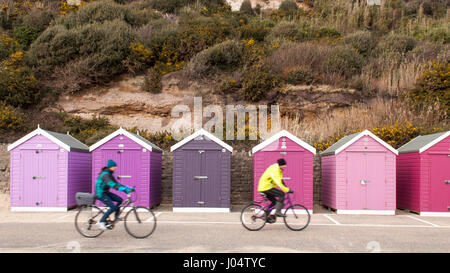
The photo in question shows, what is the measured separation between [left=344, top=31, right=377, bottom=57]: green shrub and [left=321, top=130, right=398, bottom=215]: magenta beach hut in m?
13.2

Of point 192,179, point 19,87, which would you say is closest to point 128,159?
point 192,179

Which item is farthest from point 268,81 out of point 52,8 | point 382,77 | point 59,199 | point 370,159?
point 52,8

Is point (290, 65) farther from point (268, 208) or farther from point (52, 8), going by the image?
point (52, 8)

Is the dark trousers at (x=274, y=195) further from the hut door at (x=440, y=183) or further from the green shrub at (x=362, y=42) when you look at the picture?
the green shrub at (x=362, y=42)

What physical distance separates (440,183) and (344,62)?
418 inches

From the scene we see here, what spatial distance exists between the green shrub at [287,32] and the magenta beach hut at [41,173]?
1645 centimetres

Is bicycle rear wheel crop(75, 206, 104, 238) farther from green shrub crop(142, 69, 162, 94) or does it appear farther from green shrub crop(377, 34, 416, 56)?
green shrub crop(377, 34, 416, 56)

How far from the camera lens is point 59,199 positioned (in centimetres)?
1290

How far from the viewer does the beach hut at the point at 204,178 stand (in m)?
12.8

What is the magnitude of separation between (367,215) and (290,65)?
11.0 meters

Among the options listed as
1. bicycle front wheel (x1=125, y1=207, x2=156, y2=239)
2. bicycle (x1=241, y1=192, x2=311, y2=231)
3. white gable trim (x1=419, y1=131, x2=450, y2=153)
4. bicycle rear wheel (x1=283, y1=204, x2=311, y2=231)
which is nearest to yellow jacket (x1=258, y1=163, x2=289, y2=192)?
bicycle (x1=241, y1=192, x2=311, y2=231)

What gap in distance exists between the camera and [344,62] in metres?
21.8

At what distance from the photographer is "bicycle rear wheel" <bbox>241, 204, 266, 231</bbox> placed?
30.0ft

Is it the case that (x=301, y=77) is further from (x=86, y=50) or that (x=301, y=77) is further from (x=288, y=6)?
(x=288, y=6)
